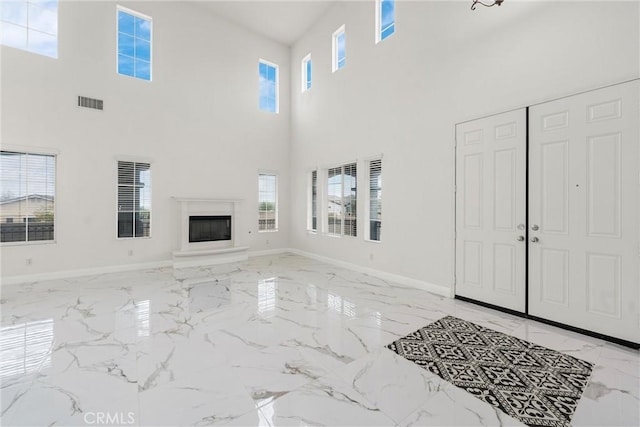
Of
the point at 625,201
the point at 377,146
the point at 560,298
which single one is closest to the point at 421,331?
the point at 560,298

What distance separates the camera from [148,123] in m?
6.18

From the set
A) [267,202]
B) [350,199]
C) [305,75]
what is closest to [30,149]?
[267,202]

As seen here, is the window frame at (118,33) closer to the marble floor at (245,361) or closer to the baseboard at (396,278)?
the marble floor at (245,361)

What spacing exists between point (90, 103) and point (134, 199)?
2.02 meters

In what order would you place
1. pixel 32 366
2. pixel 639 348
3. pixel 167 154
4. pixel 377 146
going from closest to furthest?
1. pixel 32 366
2. pixel 639 348
3. pixel 377 146
4. pixel 167 154

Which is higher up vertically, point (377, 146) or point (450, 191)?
point (377, 146)

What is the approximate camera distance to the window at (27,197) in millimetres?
4895

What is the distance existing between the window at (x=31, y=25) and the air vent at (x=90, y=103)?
2.65 feet

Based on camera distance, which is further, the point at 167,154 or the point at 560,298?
the point at 167,154

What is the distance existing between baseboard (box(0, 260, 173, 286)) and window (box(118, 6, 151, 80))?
4108 millimetres

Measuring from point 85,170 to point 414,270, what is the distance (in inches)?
257

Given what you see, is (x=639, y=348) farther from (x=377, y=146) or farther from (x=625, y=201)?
(x=377, y=146)

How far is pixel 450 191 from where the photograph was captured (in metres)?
4.21

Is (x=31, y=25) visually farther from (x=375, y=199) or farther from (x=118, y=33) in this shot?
(x=375, y=199)
